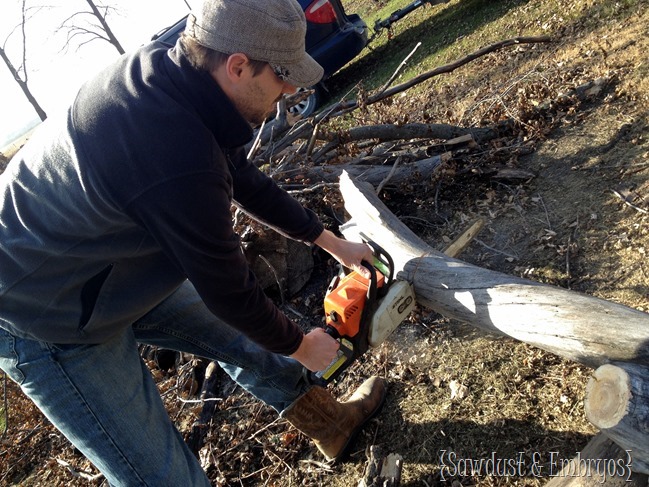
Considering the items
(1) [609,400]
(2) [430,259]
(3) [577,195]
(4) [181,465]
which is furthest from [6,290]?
(3) [577,195]

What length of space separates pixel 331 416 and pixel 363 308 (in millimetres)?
722

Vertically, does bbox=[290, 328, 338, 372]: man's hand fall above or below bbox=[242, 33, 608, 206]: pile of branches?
above

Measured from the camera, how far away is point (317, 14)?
7203 mm

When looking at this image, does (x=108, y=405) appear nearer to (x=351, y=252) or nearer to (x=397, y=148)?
(x=351, y=252)

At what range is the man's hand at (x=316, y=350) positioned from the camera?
2.03 meters

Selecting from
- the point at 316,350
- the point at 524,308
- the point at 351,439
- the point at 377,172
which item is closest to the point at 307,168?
the point at 377,172

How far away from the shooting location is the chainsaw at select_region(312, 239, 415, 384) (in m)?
2.29

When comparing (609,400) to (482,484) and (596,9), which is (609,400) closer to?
(482,484)

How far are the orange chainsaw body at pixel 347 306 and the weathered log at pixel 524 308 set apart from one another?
16.1 inches

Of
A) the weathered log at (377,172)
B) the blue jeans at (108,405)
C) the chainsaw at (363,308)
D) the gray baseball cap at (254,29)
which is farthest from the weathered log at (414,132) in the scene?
the blue jeans at (108,405)

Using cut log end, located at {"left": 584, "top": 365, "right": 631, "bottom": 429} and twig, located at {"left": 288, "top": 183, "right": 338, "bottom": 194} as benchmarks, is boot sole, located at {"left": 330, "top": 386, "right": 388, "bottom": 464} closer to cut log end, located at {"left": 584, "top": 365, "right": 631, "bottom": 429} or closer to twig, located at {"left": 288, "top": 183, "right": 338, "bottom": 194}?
cut log end, located at {"left": 584, "top": 365, "right": 631, "bottom": 429}

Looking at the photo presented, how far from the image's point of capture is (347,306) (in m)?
2.25

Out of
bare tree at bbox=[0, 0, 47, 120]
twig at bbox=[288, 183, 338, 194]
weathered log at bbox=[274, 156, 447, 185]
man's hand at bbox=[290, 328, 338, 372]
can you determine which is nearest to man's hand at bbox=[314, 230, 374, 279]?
man's hand at bbox=[290, 328, 338, 372]

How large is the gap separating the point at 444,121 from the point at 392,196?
137cm
